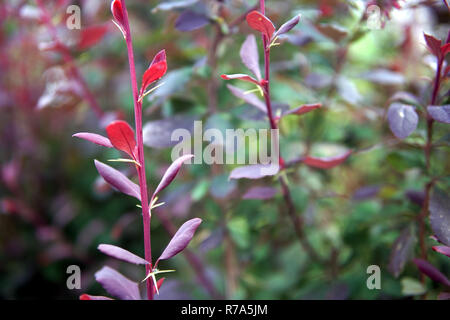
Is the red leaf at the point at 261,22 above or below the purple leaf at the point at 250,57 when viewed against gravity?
above

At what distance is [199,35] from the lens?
1.24 metres

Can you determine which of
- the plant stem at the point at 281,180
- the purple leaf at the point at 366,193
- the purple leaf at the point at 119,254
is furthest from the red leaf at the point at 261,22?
the purple leaf at the point at 366,193

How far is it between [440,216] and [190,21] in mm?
554

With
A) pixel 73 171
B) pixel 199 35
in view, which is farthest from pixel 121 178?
pixel 73 171

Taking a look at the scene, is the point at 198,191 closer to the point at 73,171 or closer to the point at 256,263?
the point at 256,263

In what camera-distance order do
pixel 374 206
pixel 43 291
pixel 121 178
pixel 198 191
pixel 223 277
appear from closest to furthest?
pixel 121 178 → pixel 198 191 → pixel 374 206 → pixel 223 277 → pixel 43 291

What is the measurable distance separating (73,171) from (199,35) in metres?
0.66

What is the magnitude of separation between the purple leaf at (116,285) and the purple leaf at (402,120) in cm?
46

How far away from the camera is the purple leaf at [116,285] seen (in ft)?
1.76

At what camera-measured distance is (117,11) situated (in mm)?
501

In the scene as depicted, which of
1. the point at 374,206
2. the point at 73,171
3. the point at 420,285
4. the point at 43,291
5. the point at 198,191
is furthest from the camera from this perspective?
the point at 73,171

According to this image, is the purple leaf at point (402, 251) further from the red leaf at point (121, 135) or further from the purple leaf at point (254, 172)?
the red leaf at point (121, 135)
